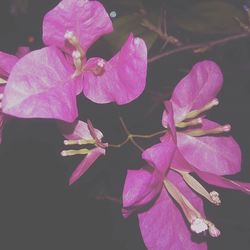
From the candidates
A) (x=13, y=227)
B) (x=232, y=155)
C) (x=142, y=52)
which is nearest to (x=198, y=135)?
(x=232, y=155)

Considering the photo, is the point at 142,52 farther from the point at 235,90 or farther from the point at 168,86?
the point at 235,90

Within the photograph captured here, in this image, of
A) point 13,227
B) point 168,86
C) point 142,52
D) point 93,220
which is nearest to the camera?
point 142,52

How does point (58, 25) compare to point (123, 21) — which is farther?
point (123, 21)

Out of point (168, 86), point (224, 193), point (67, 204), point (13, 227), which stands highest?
point (168, 86)

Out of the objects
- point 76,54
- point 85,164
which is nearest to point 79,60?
point 76,54

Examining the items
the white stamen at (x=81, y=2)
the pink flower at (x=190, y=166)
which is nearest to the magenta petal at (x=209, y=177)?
the pink flower at (x=190, y=166)

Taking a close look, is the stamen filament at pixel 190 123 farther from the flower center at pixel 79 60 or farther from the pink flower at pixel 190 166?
the flower center at pixel 79 60

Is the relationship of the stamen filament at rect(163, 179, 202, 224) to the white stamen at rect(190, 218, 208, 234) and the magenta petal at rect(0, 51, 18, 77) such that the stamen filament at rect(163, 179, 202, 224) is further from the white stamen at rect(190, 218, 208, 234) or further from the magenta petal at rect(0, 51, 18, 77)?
the magenta petal at rect(0, 51, 18, 77)
